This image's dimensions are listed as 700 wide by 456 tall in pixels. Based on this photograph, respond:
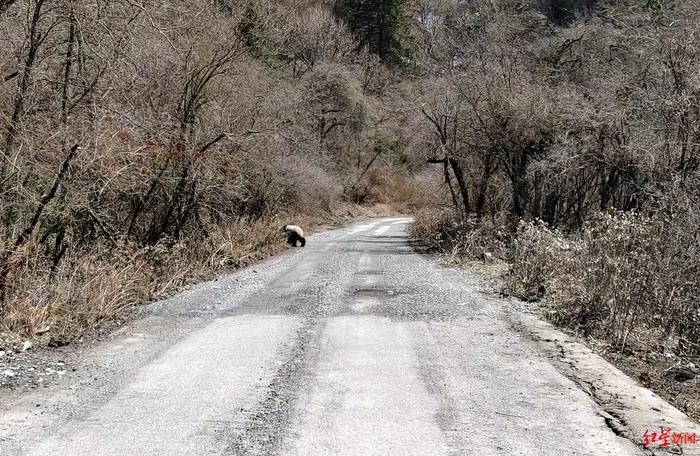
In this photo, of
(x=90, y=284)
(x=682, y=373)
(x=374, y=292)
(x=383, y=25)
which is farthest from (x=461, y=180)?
(x=383, y=25)

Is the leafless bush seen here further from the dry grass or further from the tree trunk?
the tree trunk

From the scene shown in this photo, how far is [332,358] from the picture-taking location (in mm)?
7387

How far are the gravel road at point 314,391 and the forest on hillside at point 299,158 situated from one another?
148 centimetres

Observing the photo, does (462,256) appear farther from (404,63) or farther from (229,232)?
(404,63)

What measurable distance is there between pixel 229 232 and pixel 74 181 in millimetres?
8072

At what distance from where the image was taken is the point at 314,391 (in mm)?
6148

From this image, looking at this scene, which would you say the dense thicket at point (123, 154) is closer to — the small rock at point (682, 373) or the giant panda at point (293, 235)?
the giant panda at point (293, 235)

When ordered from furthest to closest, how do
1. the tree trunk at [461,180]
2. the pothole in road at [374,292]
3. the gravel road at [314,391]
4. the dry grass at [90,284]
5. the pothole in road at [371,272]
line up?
the tree trunk at [461,180], the pothole in road at [371,272], the pothole in road at [374,292], the dry grass at [90,284], the gravel road at [314,391]

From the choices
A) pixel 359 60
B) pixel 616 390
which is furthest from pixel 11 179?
pixel 359 60

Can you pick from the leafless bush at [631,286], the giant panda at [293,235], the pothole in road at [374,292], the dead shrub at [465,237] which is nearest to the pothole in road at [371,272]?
the pothole in road at [374,292]

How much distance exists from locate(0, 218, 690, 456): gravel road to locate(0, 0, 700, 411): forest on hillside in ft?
4.87

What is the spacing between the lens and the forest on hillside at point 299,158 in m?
9.62

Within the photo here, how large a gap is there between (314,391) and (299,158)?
94.9ft

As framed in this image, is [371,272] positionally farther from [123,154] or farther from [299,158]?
[299,158]
